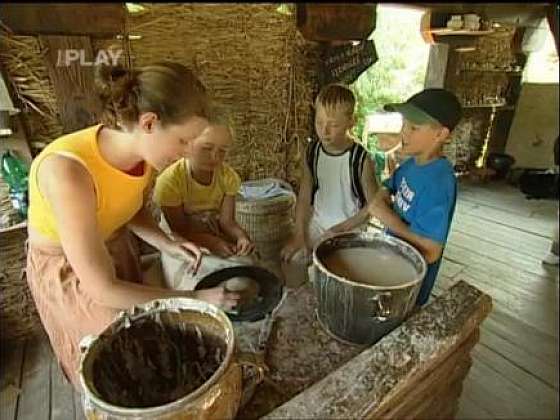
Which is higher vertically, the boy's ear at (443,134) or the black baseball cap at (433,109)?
the black baseball cap at (433,109)

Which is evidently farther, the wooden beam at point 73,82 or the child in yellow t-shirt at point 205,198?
the wooden beam at point 73,82

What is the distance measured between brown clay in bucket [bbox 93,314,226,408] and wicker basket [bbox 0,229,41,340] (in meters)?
1.31

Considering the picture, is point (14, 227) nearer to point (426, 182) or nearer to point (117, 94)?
point (117, 94)

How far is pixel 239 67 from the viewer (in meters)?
2.27

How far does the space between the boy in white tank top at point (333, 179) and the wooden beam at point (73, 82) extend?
1.01m

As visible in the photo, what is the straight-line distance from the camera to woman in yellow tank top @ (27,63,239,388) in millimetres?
803

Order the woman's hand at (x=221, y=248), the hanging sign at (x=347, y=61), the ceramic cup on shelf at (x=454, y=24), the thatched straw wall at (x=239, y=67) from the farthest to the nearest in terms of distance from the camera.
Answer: the ceramic cup on shelf at (x=454, y=24)
the hanging sign at (x=347, y=61)
the thatched straw wall at (x=239, y=67)
the woman's hand at (x=221, y=248)

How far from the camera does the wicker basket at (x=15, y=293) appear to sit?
173 cm

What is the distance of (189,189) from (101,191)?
55cm

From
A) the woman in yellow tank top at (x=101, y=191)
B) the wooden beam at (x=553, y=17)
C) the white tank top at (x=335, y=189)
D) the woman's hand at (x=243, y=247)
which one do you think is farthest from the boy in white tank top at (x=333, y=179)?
the wooden beam at (x=553, y=17)

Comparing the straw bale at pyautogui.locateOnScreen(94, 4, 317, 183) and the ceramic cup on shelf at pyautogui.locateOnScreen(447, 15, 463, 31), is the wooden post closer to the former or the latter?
the ceramic cup on shelf at pyautogui.locateOnScreen(447, 15, 463, 31)

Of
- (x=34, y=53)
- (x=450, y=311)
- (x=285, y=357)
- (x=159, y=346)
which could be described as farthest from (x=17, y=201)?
(x=450, y=311)

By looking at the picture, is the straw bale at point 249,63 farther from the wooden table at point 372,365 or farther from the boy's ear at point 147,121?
the wooden table at point 372,365

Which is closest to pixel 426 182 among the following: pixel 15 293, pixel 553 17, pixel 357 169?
pixel 357 169
